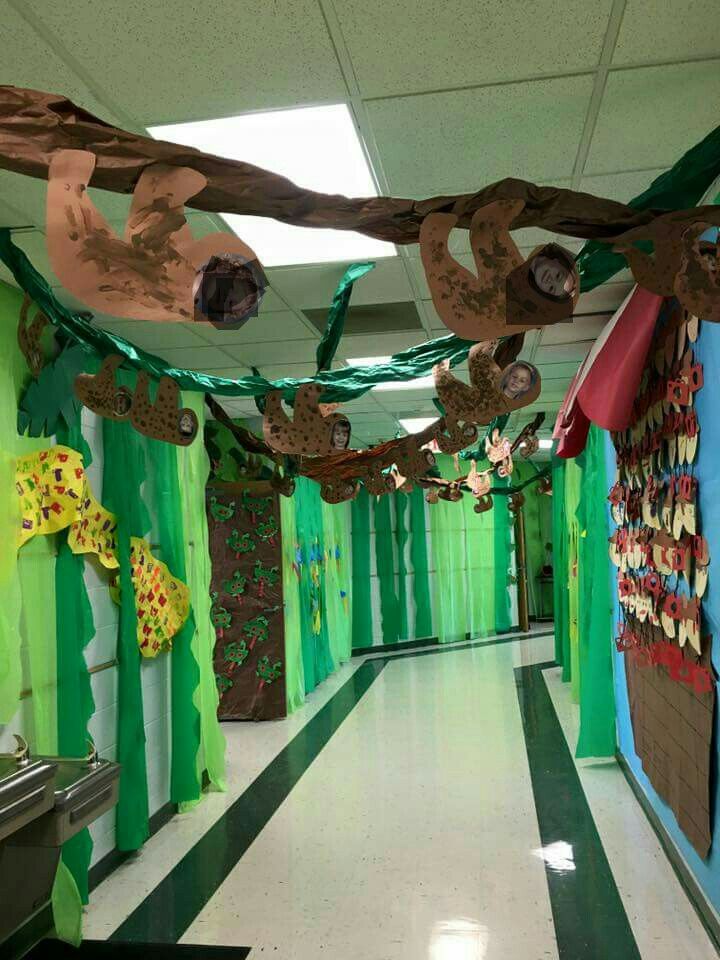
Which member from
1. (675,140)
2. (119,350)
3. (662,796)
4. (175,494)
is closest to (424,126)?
(675,140)

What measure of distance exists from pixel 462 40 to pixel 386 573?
8.73m

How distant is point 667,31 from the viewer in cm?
159

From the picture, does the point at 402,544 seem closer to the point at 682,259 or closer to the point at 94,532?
the point at 94,532

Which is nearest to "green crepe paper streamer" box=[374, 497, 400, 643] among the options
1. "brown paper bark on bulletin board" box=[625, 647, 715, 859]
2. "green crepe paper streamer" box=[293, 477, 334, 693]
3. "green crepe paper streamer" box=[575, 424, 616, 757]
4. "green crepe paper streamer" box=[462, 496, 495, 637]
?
"green crepe paper streamer" box=[462, 496, 495, 637]

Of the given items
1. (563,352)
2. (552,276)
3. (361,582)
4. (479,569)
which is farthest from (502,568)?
(552,276)

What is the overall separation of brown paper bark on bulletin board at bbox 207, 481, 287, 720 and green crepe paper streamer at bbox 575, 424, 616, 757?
268 centimetres

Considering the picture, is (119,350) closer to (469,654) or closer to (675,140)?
(675,140)

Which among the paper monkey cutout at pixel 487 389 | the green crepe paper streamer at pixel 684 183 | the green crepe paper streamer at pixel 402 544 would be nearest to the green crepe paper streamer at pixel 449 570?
the green crepe paper streamer at pixel 402 544

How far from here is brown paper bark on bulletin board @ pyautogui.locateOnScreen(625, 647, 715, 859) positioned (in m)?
2.53

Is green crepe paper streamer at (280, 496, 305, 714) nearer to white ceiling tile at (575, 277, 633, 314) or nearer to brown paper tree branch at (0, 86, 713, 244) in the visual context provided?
white ceiling tile at (575, 277, 633, 314)

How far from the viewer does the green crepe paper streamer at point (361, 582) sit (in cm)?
982

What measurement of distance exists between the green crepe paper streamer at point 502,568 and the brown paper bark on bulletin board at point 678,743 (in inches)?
267

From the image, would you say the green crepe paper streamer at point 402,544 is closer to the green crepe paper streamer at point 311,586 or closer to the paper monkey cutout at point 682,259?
the green crepe paper streamer at point 311,586

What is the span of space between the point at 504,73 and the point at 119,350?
143 centimetres
